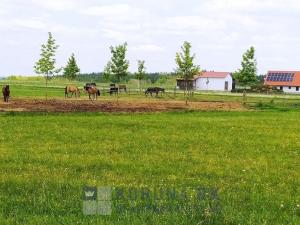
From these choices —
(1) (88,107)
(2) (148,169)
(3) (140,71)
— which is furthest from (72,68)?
(2) (148,169)

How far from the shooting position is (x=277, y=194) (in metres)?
10.1

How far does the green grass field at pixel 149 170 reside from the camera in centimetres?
838

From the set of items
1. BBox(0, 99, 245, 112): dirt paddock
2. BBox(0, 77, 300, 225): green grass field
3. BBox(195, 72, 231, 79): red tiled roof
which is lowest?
BBox(0, 77, 300, 225): green grass field

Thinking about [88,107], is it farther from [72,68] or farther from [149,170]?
[72,68]

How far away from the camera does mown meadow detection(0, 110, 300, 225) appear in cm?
838

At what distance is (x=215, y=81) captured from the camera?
113 m

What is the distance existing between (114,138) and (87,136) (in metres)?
1.23

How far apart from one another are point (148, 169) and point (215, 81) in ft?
336

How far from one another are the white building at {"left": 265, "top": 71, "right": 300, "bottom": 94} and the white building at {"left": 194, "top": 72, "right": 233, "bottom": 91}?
10.5 metres

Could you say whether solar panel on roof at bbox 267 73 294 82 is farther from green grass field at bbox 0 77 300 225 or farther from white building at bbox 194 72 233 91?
green grass field at bbox 0 77 300 225

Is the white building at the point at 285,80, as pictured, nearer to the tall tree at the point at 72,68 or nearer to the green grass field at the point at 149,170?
the tall tree at the point at 72,68

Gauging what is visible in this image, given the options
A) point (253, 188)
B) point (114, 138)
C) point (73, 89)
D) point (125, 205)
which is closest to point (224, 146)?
point (114, 138)

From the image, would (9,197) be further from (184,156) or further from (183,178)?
(184,156)

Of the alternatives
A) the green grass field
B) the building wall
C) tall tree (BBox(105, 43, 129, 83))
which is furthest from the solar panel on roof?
the green grass field
